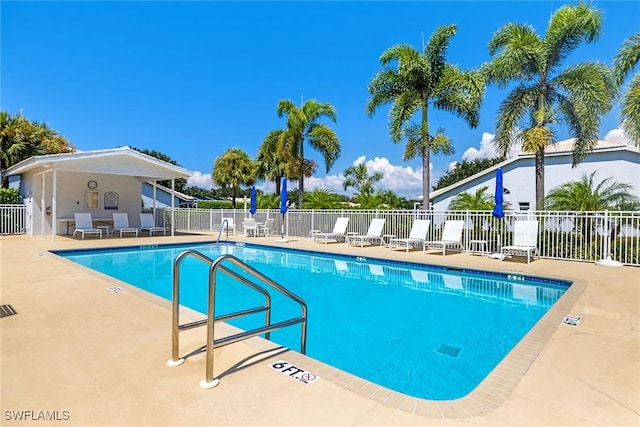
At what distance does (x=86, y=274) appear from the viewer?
7129 mm

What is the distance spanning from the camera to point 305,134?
21.0 meters

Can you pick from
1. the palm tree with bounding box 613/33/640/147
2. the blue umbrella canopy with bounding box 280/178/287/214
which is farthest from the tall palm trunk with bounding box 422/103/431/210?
the palm tree with bounding box 613/33/640/147

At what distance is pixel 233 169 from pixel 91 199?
54.9 ft

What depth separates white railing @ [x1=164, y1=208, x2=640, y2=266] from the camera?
9586mm

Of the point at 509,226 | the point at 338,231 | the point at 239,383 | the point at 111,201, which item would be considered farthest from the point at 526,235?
the point at 111,201

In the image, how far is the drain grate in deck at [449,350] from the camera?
437cm

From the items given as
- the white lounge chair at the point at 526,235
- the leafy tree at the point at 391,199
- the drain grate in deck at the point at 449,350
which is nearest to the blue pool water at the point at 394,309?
the drain grate in deck at the point at 449,350

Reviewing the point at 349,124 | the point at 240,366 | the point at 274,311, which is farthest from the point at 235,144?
the point at 240,366

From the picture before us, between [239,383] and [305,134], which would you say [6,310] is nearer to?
[239,383]

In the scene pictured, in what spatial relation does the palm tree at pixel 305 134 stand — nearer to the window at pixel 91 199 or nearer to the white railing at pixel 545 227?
the white railing at pixel 545 227

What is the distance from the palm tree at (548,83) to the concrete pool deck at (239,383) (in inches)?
401

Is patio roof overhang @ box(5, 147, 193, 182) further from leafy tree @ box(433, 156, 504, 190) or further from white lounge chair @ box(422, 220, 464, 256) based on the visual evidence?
leafy tree @ box(433, 156, 504, 190)

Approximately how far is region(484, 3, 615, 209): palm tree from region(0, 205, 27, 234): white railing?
69.8 feet

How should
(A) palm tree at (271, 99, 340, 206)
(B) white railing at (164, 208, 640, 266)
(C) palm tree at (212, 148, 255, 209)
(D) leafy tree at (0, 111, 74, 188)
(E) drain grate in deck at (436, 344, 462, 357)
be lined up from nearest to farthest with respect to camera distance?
(E) drain grate in deck at (436, 344, 462, 357), (B) white railing at (164, 208, 640, 266), (A) palm tree at (271, 99, 340, 206), (D) leafy tree at (0, 111, 74, 188), (C) palm tree at (212, 148, 255, 209)
